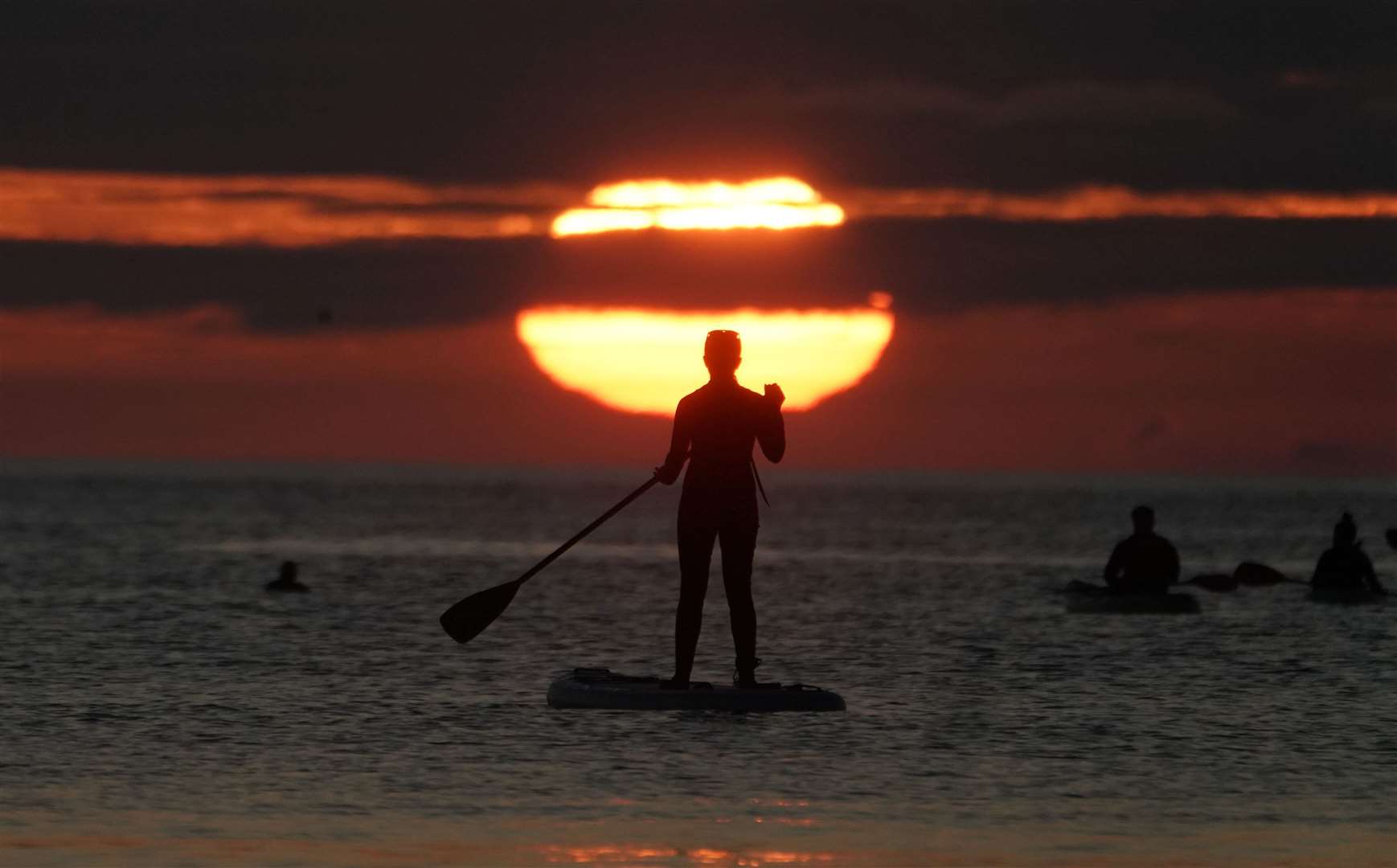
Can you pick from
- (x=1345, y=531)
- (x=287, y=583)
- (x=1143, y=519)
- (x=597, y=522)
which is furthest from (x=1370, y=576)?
(x=597, y=522)

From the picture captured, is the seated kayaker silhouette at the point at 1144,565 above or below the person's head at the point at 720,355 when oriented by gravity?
below

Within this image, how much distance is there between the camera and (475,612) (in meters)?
20.4

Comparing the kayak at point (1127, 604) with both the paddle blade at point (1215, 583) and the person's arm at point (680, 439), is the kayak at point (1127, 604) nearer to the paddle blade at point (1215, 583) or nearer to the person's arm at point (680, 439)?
the paddle blade at point (1215, 583)

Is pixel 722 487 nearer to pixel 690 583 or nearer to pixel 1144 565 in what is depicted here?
pixel 690 583

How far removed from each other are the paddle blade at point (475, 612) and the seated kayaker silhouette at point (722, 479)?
8.17 feet

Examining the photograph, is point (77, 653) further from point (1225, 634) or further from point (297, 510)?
point (297, 510)

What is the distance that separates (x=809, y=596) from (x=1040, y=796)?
2638cm

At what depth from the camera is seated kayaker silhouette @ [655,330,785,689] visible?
18.2 m

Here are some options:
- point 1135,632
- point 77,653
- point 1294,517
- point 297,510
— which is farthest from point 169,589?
point 1294,517

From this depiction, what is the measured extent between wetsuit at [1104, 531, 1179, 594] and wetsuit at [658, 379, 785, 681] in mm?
14080

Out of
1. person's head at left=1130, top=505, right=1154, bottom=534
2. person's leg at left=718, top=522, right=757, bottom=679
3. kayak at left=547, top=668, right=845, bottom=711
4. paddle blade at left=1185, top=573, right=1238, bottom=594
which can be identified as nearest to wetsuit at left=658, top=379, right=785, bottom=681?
person's leg at left=718, top=522, right=757, bottom=679

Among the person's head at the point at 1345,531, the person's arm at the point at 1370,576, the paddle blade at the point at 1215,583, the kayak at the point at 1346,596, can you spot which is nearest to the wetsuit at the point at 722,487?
the person's head at the point at 1345,531

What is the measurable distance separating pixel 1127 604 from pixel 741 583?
1471 centimetres

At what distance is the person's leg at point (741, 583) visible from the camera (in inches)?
715
